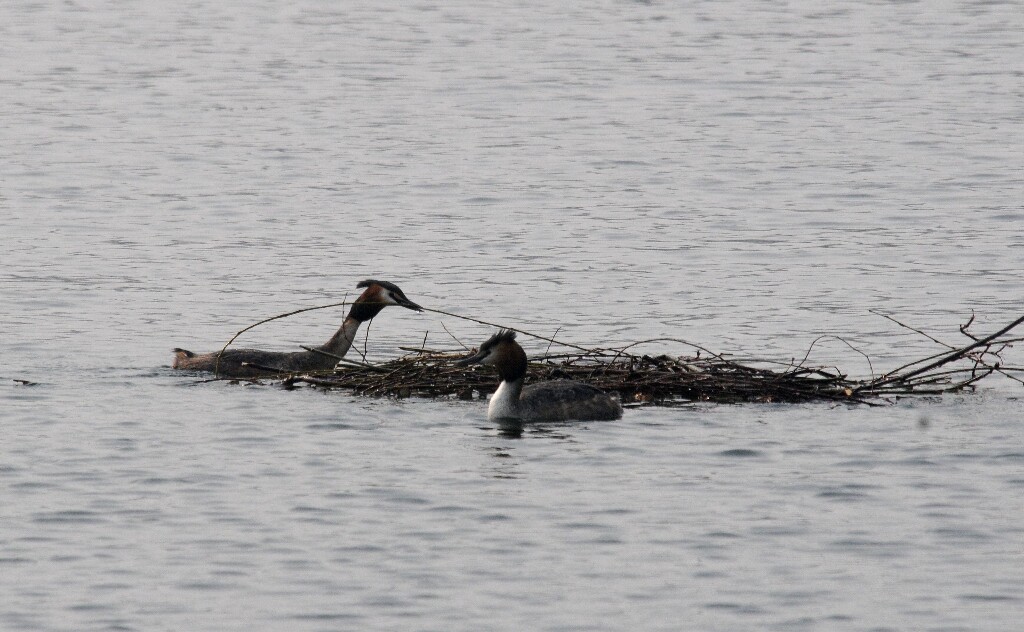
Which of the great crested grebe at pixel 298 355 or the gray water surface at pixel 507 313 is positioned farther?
the great crested grebe at pixel 298 355

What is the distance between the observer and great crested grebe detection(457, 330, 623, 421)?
1623cm

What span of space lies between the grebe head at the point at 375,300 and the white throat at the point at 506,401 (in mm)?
2558

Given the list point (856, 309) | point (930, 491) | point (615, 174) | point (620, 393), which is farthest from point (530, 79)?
point (930, 491)

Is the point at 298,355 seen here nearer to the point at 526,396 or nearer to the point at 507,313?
the point at 526,396

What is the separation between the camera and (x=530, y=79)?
44.8 meters

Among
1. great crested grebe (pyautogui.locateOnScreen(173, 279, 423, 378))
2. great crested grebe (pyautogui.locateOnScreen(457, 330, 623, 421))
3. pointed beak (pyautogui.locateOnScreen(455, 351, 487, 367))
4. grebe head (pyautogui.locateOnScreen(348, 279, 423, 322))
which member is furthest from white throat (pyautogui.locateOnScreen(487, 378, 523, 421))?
grebe head (pyautogui.locateOnScreen(348, 279, 423, 322))

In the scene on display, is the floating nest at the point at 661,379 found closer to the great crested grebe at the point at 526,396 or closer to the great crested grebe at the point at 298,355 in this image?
the great crested grebe at the point at 298,355

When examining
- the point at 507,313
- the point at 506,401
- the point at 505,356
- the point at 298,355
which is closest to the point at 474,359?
the point at 505,356

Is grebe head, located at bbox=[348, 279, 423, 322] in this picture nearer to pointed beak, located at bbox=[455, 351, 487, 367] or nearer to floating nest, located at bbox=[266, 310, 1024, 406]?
floating nest, located at bbox=[266, 310, 1024, 406]

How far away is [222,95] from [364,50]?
25.7ft

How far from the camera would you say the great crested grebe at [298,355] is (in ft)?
59.8

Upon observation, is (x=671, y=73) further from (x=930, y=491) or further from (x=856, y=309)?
(x=930, y=491)

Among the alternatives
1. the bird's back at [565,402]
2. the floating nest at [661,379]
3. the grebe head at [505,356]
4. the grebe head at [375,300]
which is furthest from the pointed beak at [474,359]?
the grebe head at [375,300]

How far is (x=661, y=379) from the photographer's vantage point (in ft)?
56.3
